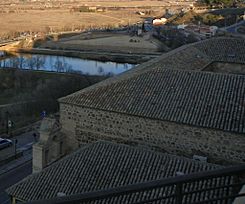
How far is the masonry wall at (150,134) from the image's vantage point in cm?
1216

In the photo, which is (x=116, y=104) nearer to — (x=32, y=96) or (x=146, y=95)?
(x=146, y=95)

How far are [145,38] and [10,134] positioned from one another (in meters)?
49.9

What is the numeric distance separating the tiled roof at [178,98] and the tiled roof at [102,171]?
1788 millimetres

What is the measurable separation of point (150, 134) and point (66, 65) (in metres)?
46.3

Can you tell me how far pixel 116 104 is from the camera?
45.4 ft

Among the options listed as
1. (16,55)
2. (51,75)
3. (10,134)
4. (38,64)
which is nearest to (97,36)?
(16,55)

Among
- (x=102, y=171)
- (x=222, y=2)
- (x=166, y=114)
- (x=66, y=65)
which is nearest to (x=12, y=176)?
(x=166, y=114)

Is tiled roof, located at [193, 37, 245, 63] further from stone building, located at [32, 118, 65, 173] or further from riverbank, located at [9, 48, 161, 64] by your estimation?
riverbank, located at [9, 48, 161, 64]

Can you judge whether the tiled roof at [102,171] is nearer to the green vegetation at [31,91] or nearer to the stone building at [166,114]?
the stone building at [166,114]

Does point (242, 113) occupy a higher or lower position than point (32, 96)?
higher

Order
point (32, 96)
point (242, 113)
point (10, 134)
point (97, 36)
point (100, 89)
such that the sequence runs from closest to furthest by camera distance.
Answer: point (242, 113) → point (100, 89) → point (10, 134) → point (32, 96) → point (97, 36)

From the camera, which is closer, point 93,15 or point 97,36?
point 97,36

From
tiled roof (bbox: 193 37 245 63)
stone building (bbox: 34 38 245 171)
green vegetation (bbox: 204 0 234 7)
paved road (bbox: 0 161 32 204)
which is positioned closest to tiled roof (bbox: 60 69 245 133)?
stone building (bbox: 34 38 245 171)

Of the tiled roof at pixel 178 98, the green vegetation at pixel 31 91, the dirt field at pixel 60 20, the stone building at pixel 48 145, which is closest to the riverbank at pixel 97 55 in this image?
the dirt field at pixel 60 20
